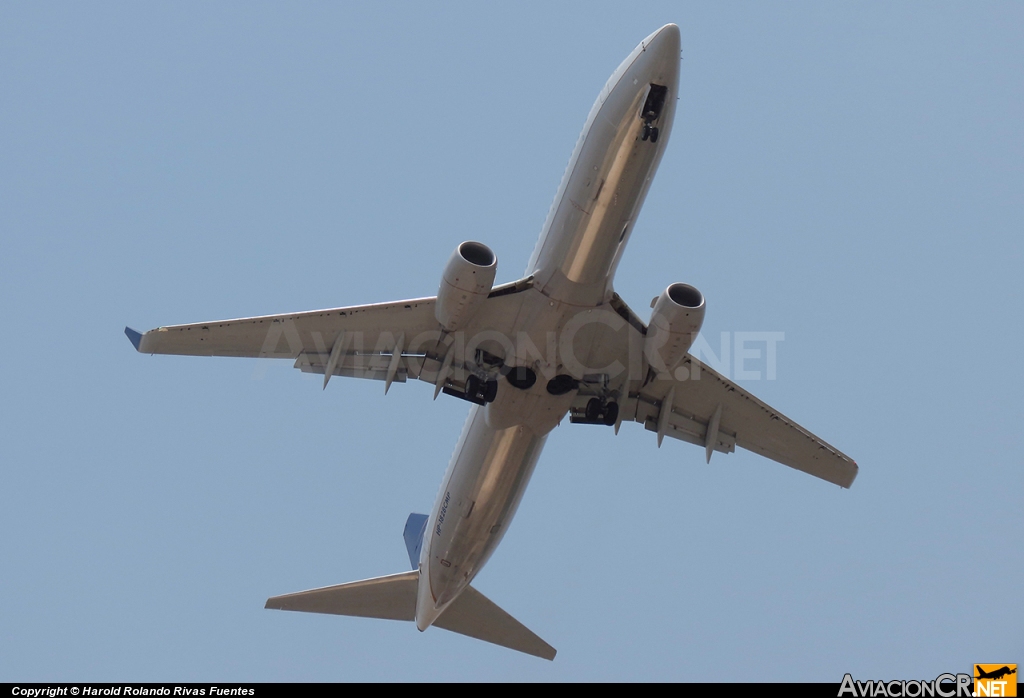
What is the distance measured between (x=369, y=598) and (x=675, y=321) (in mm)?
12093

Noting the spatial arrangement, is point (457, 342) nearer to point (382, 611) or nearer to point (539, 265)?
point (539, 265)

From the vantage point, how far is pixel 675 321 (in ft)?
74.9

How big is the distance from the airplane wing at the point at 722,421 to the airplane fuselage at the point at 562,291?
251 centimetres

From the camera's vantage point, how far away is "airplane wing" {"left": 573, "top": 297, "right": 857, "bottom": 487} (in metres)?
26.7

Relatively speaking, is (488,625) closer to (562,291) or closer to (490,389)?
(490,389)

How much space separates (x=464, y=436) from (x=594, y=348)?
387 cm

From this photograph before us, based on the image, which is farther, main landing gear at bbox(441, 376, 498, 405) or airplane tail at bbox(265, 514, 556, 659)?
airplane tail at bbox(265, 514, 556, 659)

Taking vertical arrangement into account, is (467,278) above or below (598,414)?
above

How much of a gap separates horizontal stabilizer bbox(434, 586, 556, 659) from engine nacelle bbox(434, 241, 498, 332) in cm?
1005

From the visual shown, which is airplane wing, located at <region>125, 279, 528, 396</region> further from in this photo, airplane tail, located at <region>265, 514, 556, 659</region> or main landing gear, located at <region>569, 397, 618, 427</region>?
airplane tail, located at <region>265, 514, 556, 659</region>

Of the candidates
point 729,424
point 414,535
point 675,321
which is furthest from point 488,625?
point 675,321

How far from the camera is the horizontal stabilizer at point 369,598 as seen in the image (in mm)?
29391

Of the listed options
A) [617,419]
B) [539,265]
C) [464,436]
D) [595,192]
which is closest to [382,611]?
[464,436]

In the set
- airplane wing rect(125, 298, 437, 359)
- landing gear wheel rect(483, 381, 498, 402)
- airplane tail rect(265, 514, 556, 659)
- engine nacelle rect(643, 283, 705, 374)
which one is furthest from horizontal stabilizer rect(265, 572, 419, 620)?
engine nacelle rect(643, 283, 705, 374)
